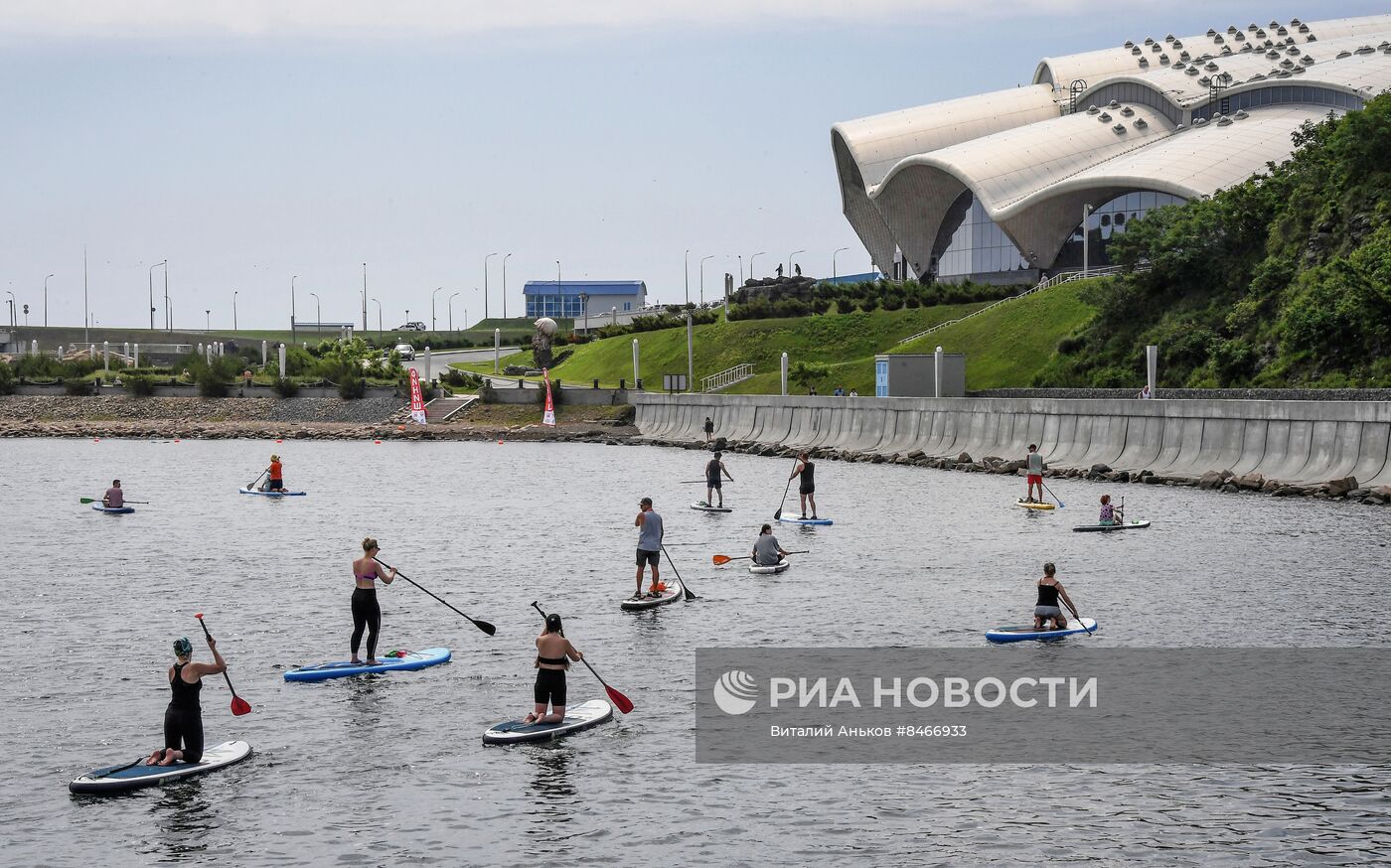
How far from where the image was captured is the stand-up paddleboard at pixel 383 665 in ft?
79.9

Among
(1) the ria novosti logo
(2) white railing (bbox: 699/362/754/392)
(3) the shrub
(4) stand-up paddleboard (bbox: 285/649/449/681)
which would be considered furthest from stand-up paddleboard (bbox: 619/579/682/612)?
(3) the shrub

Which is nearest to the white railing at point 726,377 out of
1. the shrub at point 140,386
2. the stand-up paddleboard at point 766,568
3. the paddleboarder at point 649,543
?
the shrub at point 140,386

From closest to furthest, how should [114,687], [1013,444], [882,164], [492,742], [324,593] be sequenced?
[492,742] → [114,687] → [324,593] → [1013,444] → [882,164]

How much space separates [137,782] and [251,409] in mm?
105817

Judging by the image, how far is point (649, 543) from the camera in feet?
101

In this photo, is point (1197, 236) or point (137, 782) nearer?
point (137, 782)

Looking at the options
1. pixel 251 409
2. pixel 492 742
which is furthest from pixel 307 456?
pixel 492 742

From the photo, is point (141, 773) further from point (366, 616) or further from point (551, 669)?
point (366, 616)

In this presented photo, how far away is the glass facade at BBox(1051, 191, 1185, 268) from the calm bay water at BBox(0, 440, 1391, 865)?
69806mm

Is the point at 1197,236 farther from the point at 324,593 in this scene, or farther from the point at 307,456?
the point at 324,593

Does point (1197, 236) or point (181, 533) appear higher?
point (1197, 236)

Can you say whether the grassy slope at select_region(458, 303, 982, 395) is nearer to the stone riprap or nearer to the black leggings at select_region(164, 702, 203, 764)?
the stone riprap

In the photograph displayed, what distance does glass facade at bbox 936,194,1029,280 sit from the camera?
136500mm

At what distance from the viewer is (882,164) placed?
506ft
